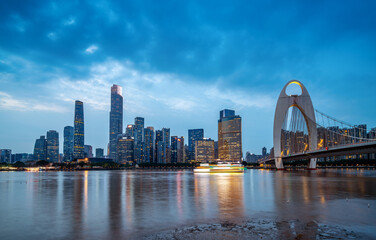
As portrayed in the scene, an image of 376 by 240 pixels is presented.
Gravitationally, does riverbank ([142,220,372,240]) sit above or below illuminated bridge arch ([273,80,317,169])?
below

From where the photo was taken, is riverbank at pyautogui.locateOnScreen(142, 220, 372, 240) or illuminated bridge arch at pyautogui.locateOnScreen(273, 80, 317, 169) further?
illuminated bridge arch at pyautogui.locateOnScreen(273, 80, 317, 169)

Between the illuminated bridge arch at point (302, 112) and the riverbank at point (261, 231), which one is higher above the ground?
the illuminated bridge arch at point (302, 112)

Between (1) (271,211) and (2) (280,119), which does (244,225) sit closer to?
(1) (271,211)

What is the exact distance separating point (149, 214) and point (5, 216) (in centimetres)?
878

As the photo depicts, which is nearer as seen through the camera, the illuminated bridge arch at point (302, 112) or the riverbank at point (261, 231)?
the riverbank at point (261, 231)

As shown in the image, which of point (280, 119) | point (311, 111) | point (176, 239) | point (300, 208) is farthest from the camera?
point (280, 119)

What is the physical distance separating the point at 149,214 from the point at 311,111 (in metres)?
112

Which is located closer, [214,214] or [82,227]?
[82,227]

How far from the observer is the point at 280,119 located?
125125 mm

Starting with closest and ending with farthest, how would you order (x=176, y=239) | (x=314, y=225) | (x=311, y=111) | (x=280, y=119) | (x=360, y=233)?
(x=176, y=239) < (x=360, y=233) < (x=314, y=225) < (x=311, y=111) < (x=280, y=119)

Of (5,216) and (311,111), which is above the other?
(311,111)

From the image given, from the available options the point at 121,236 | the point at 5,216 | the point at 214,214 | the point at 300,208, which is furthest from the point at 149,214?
the point at 300,208

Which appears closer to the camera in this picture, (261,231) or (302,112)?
(261,231)

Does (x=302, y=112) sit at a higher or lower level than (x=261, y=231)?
higher
